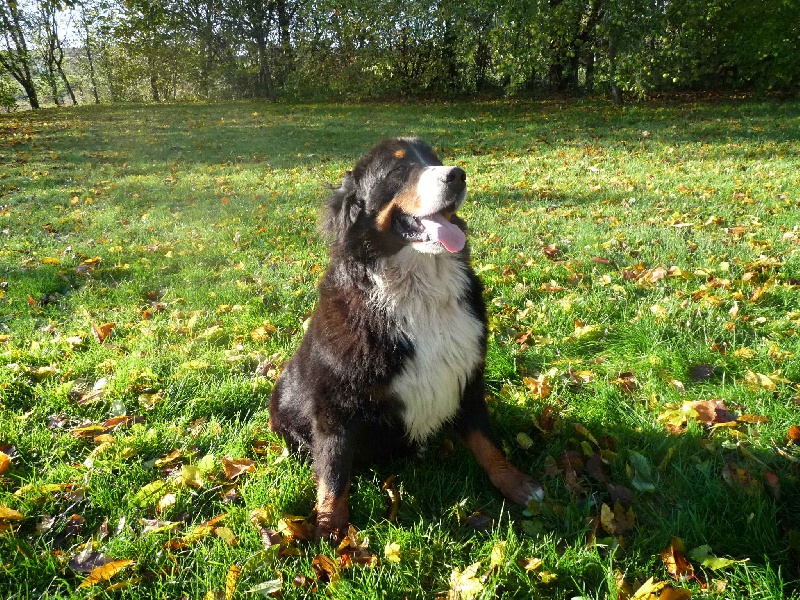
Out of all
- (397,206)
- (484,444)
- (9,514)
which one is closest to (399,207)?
(397,206)

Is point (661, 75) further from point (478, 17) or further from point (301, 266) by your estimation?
point (301, 266)

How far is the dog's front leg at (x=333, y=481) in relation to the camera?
7.53 ft

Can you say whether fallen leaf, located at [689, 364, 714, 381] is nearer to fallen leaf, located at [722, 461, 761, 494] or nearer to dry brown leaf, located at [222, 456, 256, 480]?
fallen leaf, located at [722, 461, 761, 494]

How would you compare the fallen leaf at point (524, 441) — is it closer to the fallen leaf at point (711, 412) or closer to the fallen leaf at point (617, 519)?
the fallen leaf at point (617, 519)

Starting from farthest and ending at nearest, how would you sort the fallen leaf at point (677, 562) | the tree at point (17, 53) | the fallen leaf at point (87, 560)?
the tree at point (17, 53) < the fallen leaf at point (87, 560) < the fallen leaf at point (677, 562)

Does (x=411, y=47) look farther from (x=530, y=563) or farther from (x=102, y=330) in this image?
(x=530, y=563)

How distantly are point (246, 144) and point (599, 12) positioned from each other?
12749mm

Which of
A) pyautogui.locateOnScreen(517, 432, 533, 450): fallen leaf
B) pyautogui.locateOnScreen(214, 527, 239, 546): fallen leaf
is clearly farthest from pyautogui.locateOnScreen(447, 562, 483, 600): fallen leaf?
pyautogui.locateOnScreen(214, 527, 239, 546): fallen leaf

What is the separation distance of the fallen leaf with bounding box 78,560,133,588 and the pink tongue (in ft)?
6.40

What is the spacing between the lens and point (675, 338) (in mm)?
3455

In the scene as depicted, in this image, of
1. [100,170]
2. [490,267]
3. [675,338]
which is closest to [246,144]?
[100,170]

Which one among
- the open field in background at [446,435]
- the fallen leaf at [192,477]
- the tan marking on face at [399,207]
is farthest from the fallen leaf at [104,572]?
the tan marking on face at [399,207]

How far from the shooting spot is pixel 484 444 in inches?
101

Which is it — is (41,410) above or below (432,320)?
below
